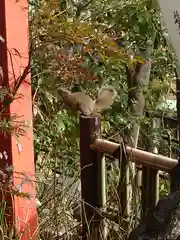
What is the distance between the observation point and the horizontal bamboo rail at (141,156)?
6.37ft

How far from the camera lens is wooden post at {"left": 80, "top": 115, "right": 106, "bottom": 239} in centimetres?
228

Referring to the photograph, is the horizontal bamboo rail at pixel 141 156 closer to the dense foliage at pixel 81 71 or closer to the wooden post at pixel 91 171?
the wooden post at pixel 91 171

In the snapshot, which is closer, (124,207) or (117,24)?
(124,207)

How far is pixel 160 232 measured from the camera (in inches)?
39.9

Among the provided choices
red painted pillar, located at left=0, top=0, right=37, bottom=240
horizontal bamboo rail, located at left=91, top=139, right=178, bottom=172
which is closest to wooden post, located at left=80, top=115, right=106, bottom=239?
horizontal bamboo rail, located at left=91, top=139, right=178, bottom=172

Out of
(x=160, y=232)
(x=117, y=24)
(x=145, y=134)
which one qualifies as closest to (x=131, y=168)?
(x=160, y=232)

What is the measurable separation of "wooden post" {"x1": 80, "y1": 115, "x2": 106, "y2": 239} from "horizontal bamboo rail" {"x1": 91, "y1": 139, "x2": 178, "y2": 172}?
42 millimetres

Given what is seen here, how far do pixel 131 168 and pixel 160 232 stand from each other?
1090 millimetres

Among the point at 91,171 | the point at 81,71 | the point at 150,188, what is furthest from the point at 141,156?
the point at 81,71

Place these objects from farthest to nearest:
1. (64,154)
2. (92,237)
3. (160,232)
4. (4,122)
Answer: (64,154) → (92,237) → (4,122) → (160,232)

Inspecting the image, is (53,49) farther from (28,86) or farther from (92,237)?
(92,237)

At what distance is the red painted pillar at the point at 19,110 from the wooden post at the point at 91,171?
23cm

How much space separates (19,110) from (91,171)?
0.41 meters

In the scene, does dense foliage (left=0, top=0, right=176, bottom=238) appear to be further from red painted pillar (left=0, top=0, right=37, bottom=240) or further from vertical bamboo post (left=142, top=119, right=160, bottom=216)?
vertical bamboo post (left=142, top=119, right=160, bottom=216)
